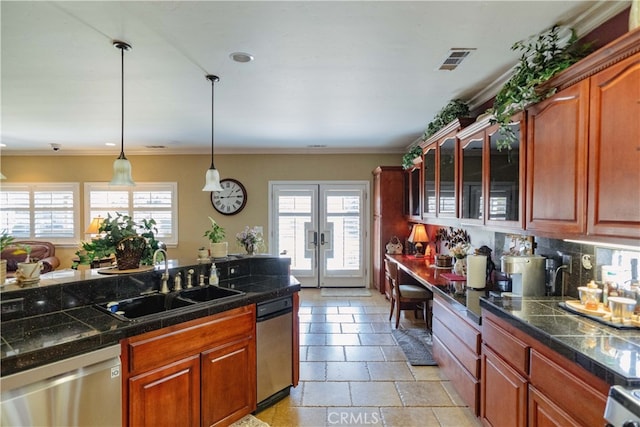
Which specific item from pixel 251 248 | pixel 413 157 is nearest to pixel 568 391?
pixel 251 248

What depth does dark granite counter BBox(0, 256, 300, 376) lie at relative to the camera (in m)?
1.55

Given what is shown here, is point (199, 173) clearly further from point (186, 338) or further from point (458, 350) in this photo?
point (458, 350)

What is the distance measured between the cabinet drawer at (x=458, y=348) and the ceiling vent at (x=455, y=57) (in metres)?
2.21

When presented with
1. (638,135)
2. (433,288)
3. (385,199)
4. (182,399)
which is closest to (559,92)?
(638,135)

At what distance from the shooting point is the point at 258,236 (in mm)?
3465

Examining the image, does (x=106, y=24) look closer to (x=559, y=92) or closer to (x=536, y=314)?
(x=559, y=92)

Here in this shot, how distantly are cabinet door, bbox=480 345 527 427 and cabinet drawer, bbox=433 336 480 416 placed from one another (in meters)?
0.07

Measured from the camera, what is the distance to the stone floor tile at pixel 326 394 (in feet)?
8.96

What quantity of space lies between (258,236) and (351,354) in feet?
5.40

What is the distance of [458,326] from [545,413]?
1018 millimetres

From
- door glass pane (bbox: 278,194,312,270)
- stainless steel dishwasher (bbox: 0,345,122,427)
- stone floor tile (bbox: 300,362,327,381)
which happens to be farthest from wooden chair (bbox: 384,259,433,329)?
stainless steel dishwasher (bbox: 0,345,122,427)

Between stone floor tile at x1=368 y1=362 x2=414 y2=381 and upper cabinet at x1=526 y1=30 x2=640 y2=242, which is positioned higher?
upper cabinet at x1=526 y1=30 x2=640 y2=242

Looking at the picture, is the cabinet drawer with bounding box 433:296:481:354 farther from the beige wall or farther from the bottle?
the beige wall

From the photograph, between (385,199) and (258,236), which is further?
(385,199)
